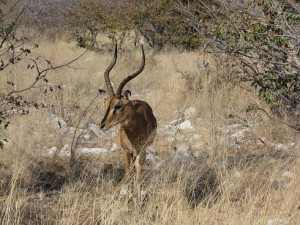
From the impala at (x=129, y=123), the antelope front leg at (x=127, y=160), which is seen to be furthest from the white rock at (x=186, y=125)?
the antelope front leg at (x=127, y=160)

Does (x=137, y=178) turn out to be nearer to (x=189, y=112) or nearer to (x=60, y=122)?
(x=60, y=122)

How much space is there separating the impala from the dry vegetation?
0.26 metres

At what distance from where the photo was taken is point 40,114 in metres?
8.38

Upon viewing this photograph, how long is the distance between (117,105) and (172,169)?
104 centimetres

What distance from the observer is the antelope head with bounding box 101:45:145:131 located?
5622 millimetres

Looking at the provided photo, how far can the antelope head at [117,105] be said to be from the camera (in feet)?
18.4

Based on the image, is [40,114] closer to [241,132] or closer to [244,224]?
[241,132]

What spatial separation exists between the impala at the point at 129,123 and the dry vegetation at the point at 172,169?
0.86ft

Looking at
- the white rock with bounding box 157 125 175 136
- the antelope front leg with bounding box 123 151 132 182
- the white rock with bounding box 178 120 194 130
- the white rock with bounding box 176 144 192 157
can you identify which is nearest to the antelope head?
the antelope front leg with bounding box 123 151 132 182

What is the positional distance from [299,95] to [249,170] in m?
1.12

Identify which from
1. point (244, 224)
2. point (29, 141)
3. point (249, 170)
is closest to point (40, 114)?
point (29, 141)

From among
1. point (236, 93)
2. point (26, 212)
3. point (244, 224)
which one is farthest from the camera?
point (236, 93)

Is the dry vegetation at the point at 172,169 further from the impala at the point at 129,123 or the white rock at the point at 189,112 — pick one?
the impala at the point at 129,123

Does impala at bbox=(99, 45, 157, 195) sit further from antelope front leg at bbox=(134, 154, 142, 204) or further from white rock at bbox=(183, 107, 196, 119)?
white rock at bbox=(183, 107, 196, 119)
